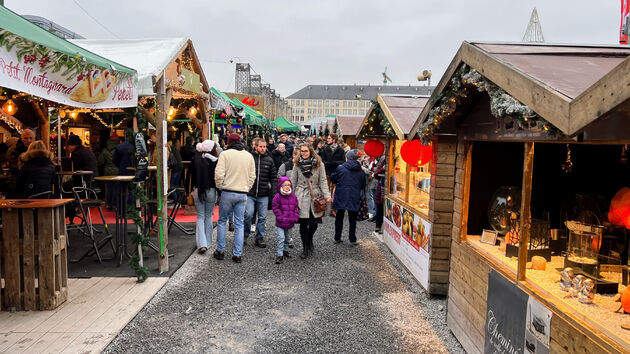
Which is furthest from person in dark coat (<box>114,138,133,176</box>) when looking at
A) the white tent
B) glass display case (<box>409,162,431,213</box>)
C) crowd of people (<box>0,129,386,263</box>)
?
glass display case (<box>409,162,431,213</box>)

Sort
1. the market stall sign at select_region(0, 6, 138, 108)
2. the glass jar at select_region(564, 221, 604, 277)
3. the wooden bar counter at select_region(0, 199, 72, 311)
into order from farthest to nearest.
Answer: the wooden bar counter at select_region(0, 199, 72, 311)
the market stall sign at select_region(0, 6, 138, 108)
the glass jar at select_region(564, 221, 604, 277)

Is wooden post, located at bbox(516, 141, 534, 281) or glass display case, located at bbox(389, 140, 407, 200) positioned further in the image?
glass display case, located at bbox(389, 140, 407, 200)

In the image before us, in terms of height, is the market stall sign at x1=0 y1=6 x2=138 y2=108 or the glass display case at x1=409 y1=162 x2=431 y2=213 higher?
the market stall sign at x1=0 y1=6 x2=138 y2=108

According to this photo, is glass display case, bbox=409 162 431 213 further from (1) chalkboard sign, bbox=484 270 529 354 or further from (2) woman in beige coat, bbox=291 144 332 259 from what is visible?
(1) chalkboard sign, bbox=484 270 529 354

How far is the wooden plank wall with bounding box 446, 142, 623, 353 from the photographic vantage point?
250 centimetres

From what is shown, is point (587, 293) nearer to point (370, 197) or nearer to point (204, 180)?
point (204, 180)

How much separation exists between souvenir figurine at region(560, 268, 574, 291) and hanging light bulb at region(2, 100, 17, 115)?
1062 centimetres

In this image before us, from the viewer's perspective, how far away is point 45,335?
13.4 ft

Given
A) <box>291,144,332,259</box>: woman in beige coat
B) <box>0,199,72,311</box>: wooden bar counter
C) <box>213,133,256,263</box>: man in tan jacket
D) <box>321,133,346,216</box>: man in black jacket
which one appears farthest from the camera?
<box>321,133,346,216</box>: man in black jacket

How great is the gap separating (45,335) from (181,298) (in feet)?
5.20

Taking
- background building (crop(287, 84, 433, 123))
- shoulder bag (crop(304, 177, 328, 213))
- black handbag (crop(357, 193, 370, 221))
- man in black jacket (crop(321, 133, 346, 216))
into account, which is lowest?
black handbag (crop(357, 193, 370, 221))

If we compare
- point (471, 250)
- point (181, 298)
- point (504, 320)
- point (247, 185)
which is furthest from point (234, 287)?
point (504, 320)

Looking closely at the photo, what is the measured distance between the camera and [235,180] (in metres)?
6.79

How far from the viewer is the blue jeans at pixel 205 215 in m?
7.19
